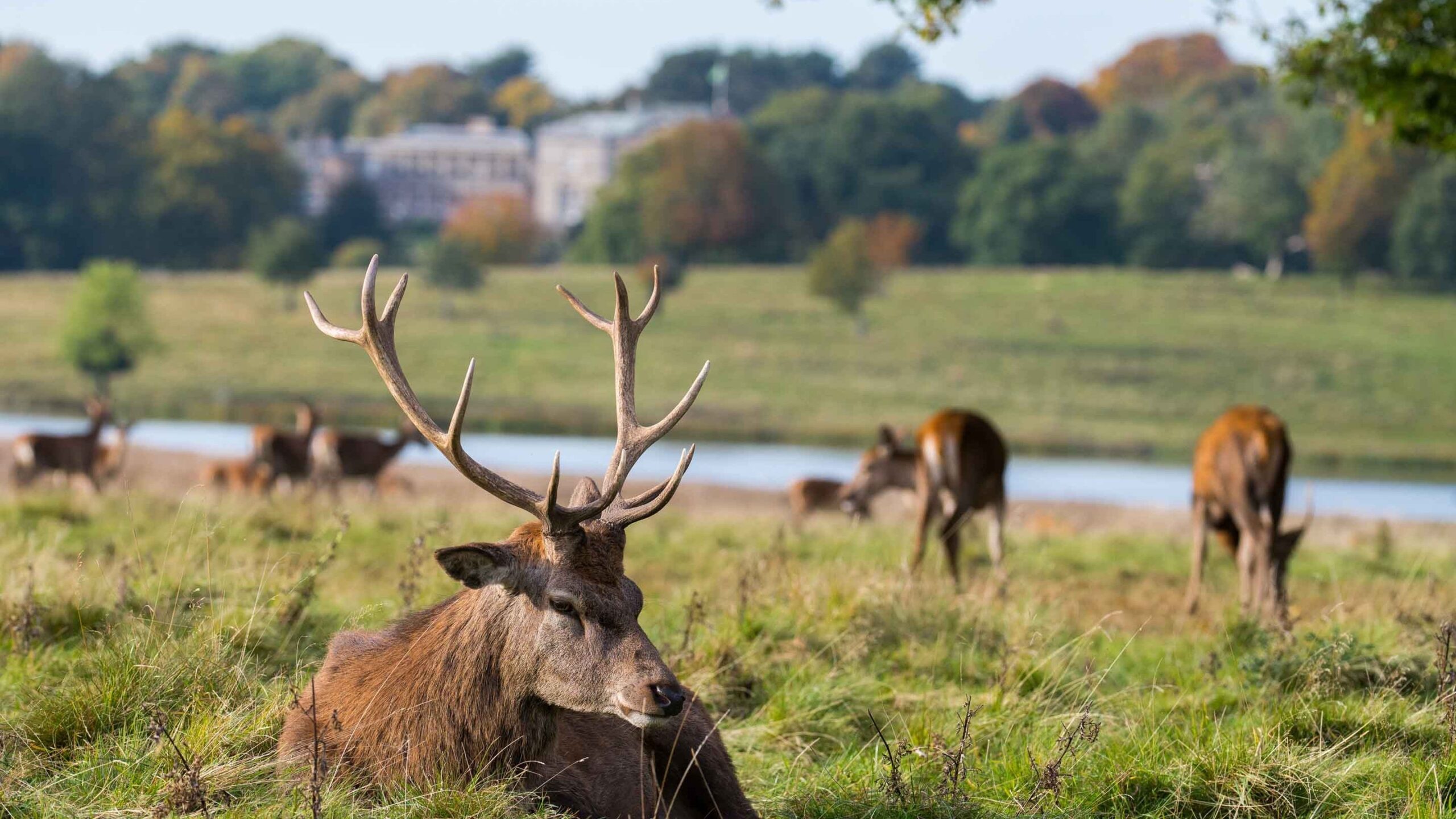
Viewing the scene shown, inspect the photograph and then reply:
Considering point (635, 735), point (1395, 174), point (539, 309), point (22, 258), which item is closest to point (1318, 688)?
point (635, 735)

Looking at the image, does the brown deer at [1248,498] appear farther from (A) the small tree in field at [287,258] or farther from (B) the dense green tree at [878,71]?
(B) the dense green tree at [878,71]

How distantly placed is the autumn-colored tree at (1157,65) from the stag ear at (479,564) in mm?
146235

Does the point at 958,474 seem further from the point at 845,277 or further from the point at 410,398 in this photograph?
the point at 845,277

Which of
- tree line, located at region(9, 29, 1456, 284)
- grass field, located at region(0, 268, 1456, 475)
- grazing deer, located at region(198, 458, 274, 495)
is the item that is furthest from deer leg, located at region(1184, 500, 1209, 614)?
tree line, located at region(9, 29, 1456, 284)

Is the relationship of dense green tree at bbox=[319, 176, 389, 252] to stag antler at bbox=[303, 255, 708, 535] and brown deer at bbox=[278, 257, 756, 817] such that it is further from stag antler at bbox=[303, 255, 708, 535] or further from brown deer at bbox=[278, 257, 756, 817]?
brown deer at bbox=[278, 257, 756, 817]

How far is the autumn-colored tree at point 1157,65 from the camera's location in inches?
5738

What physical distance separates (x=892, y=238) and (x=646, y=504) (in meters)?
73.6

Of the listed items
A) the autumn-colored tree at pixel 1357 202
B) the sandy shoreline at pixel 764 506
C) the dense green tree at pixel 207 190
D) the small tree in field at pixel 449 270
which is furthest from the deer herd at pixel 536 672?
the dense green tree at pixel 207 190

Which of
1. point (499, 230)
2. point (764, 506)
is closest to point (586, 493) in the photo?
point (764, 506)

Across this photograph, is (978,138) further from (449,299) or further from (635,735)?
(635,735)

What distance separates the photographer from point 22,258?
81750mm

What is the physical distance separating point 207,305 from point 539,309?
13.4 meters

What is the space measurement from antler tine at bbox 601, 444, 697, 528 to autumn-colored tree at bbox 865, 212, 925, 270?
6124 centimetres

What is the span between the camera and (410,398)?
4.90 m
